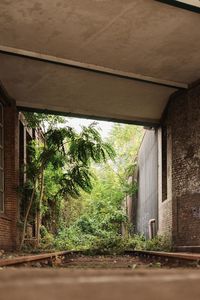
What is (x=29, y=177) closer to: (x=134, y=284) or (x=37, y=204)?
(x=37, y=204)

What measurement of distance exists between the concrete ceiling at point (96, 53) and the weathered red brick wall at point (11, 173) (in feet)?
2.80

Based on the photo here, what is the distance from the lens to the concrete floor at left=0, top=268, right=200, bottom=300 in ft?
1.01

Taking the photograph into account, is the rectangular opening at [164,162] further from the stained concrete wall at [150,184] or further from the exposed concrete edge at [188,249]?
the exposed concrete edge at [188,249]

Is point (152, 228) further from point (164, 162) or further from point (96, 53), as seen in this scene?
point (96, 53)

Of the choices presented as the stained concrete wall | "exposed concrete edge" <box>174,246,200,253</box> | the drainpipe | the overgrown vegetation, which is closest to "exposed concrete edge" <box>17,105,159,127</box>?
the overgrown vegetation

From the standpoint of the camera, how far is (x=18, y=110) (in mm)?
15883

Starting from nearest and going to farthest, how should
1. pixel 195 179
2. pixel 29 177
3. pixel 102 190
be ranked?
1. pixel 195 179
2. pixel 29 177
3. pixel 102 190

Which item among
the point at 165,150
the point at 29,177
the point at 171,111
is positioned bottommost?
the point at 29,177

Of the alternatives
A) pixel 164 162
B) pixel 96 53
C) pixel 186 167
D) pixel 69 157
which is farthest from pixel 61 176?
pixel 96 53

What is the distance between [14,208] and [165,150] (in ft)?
20.6

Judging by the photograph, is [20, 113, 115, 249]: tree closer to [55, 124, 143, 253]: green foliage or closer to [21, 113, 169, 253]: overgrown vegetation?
[21, 113, 169, 253]: overgrown vegetation

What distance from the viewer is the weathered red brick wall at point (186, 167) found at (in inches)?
541

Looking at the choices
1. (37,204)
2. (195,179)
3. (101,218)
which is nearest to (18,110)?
(37,204)

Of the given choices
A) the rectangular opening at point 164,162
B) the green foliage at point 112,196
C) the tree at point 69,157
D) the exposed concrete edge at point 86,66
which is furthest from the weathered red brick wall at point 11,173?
the green foliage at point 112,196
